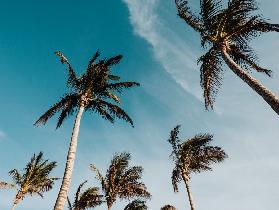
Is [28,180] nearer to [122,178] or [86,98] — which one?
[122,178]

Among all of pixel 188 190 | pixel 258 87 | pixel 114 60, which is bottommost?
pixel 258 87

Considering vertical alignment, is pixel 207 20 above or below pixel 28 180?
below

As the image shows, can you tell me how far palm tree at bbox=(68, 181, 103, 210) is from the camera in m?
24.0

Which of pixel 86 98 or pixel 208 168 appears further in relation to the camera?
pixel 208 168

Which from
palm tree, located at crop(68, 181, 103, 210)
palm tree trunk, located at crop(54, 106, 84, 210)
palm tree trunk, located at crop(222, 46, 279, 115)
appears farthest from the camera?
palm tree, located at crop(68, 181, 103, 210)

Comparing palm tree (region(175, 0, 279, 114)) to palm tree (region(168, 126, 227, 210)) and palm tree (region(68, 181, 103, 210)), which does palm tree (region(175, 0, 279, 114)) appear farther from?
palm tree (region(68, 181, 103, 210))

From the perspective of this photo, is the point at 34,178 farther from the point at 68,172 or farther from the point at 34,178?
the point at 68,172

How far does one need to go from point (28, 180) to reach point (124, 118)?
12.9 metres

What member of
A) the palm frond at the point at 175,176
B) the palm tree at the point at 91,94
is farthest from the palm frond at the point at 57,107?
the palm frond at the point at 175,176

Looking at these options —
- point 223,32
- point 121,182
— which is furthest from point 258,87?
point 121,182

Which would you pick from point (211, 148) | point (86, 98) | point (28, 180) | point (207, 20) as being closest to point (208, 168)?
point (211, 148)

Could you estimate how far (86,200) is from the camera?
24.2m

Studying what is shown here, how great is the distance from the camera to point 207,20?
43.8 ft

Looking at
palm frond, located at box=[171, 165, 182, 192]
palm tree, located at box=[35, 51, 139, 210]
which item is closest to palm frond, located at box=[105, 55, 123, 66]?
palm tree, located at box=[35, 51, 139, 210]
